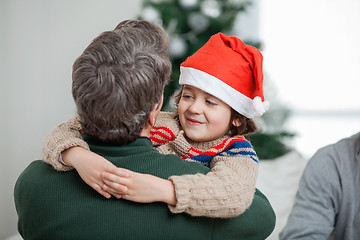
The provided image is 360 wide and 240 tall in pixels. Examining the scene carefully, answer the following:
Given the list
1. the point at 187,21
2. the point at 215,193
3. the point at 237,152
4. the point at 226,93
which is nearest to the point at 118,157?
the point at 215,193

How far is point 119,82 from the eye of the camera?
3.58ft

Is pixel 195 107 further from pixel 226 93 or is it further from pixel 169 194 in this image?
pixel 169 194

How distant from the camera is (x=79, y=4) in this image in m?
4.12

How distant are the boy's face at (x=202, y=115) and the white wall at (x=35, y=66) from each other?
2133 mm

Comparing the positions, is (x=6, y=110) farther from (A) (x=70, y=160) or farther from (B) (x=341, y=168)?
(B) (x=341, y=168)

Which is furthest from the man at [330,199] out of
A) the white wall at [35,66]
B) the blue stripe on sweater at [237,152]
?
the white wall at [35,66]

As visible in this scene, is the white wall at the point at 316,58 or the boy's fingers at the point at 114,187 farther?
the white wall at the point at 316,58

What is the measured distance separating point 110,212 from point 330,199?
61 centimetres

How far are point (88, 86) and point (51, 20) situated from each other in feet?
10.1

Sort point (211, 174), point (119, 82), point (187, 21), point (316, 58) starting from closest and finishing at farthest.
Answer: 1. point (119, 82)
2. point (211, 174)
3. point (187, 21)
4. point (316, 58)

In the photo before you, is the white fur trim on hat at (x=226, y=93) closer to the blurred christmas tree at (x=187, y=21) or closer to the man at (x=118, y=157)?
the man at (x=118, y=157)

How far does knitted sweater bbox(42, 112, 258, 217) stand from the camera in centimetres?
113

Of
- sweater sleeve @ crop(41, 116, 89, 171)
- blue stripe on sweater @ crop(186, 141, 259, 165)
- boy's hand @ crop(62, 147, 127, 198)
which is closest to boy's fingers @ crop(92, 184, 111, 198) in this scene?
boy's hand @ crop(62, 147, 127, 198)

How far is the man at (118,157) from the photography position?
3.62 feet
